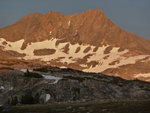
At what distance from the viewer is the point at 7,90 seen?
4154 inches

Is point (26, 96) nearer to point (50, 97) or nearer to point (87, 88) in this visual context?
point (50, 97)

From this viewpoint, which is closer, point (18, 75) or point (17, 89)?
point (17, 89)

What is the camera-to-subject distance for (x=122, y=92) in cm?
11550

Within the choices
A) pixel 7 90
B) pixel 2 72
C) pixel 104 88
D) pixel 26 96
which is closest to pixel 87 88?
pixel 104 88

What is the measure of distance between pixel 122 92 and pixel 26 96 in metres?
42.0

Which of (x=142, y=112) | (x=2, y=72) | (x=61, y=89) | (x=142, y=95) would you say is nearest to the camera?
(x=142, y=112)

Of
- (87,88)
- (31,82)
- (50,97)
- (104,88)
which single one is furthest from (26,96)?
(104,88)

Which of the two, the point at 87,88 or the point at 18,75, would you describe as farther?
the point at 18,75

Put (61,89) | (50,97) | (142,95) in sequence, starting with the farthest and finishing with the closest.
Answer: (142,95)
(61,89)
(50,97)

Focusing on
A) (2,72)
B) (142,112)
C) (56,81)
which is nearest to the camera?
(142,112)

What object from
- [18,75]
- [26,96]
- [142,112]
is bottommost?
[142,112]

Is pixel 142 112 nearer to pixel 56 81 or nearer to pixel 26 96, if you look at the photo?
pixel 26 96

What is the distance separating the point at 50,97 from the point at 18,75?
110 feet

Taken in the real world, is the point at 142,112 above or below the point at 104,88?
below
